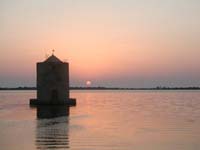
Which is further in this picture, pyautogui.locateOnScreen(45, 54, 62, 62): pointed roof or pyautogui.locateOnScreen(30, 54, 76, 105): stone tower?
pyautogui.locateOnScreen(45, 54, 62, 62): pointed roof

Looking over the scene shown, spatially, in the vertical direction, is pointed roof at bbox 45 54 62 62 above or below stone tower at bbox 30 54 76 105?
above

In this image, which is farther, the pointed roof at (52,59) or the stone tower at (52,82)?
the pointed roof at (52,59)

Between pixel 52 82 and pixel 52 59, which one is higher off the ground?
pixel 52 59

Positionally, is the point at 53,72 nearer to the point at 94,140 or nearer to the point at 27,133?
the point at 27,133

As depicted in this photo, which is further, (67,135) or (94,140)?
(67,135)

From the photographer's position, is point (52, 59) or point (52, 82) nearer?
point (52, 82)

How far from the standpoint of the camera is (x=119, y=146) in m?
17.9

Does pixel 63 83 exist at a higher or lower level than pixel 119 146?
higher

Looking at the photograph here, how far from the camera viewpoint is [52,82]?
163ft

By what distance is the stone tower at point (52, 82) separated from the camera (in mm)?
49562

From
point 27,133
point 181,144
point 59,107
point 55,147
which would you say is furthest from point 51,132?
point 59,107

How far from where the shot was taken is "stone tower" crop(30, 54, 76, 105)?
49562 millimetres

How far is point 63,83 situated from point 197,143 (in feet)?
106

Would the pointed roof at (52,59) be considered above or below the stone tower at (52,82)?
above
